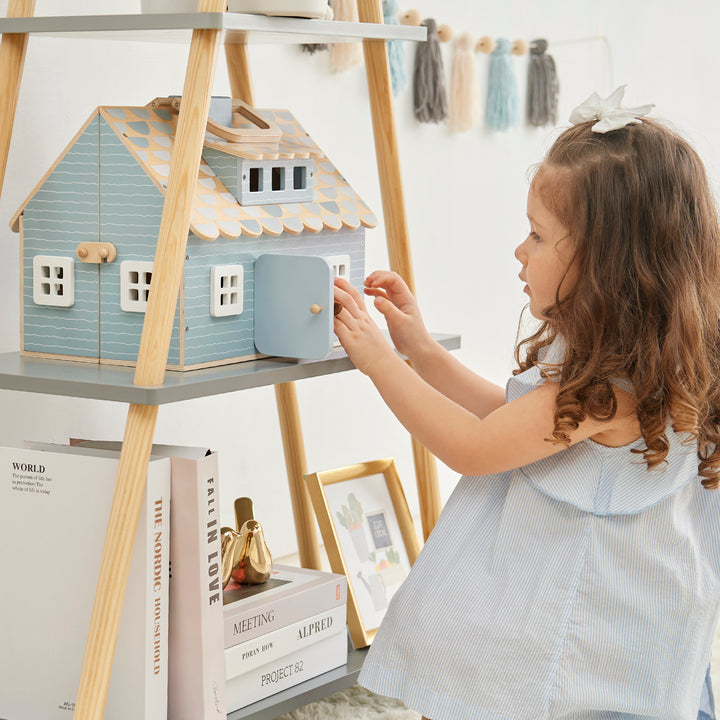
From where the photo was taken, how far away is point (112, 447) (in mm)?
1108

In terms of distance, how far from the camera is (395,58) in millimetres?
1782

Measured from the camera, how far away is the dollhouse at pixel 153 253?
1.05 m

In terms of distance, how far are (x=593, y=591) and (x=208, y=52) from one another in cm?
62

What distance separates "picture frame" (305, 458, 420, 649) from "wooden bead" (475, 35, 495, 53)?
2.74ft

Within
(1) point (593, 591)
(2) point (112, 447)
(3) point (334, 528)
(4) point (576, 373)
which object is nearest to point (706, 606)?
(1) point (593, 591)

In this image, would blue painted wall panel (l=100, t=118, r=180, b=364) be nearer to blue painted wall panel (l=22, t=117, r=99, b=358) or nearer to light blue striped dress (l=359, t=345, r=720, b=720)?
blue painted wall panel (l=22, t=117, r=99, b=358)

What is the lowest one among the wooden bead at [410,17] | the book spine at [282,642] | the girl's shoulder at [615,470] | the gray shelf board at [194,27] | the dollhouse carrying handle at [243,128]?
the book spine at [282,642]

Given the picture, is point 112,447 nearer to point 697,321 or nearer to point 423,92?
point 697,321

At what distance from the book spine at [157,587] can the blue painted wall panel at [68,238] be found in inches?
6.6

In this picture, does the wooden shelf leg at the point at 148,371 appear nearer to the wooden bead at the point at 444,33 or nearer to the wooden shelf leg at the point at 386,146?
the wooden shelf leg at the point at 386,146

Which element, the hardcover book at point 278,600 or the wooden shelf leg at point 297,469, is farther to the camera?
the wooden shelf leg at point 297,469

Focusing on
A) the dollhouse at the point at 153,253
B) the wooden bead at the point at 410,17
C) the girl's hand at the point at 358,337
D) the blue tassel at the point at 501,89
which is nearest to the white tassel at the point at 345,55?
the wooden bead at the point at 410,17

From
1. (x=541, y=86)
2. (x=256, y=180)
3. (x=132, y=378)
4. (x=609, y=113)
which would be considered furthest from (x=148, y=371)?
(x=541, y=86)

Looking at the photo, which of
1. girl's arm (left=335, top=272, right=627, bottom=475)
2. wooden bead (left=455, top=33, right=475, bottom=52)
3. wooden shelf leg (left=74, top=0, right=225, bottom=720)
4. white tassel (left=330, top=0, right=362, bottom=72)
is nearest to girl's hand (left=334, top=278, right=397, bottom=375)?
girl's arm (left=335, top=272, right=627, bottom=475)
